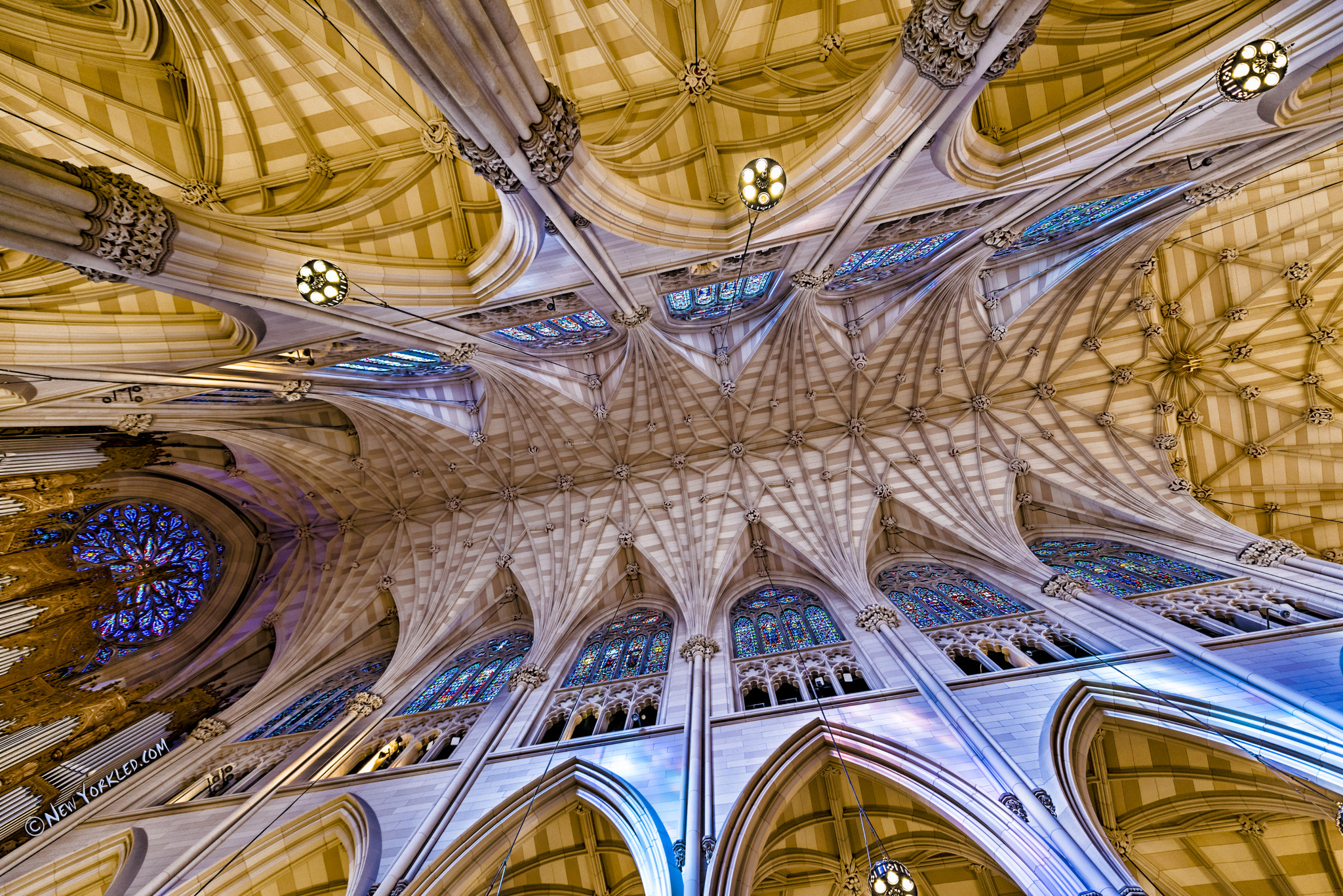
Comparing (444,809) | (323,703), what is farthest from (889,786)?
(323,703)

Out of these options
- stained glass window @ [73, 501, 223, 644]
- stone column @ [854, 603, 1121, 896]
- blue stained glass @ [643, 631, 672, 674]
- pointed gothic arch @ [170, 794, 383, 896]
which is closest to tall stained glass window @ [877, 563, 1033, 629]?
stone column @ [854, 603, 1121, 896]

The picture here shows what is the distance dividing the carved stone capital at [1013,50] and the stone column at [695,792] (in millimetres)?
8973

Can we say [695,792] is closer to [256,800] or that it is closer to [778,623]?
[256,800]

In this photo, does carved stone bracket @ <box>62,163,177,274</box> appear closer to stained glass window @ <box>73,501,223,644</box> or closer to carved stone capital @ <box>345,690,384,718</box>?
carved stone capital @ <box>345,690,384,718</box>

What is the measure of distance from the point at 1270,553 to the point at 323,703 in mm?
19764

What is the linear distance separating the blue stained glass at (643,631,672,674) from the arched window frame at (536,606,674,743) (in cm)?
2

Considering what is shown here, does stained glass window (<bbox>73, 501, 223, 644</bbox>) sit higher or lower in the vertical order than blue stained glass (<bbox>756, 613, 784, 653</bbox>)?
higher

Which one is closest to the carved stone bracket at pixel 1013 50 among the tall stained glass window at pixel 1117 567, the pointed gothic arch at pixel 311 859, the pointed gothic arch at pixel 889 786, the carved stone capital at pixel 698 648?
the pointed gothic arch at pixel 889 786

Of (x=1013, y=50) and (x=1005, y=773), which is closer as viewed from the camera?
(x=1013, y=50)

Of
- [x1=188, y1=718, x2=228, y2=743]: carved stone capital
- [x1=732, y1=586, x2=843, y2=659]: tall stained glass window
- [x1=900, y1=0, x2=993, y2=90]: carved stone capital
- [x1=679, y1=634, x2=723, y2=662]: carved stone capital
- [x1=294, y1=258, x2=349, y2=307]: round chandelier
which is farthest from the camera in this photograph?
[x1=732, y1=586, x2=843, y2=659]: tall stained glass window

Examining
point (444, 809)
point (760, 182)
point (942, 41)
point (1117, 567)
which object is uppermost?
point (942, 41)

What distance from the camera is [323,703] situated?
13.2 metres

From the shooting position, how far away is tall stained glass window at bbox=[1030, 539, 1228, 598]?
39.0 feet

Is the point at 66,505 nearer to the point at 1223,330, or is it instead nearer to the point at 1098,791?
the point at 1098,791
